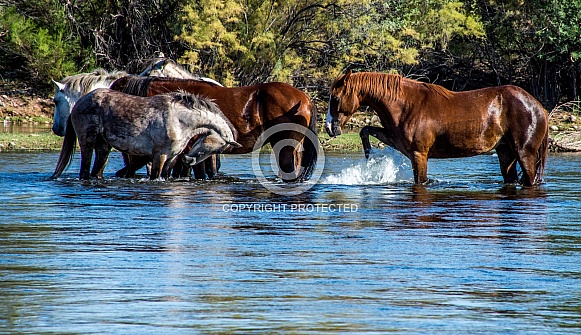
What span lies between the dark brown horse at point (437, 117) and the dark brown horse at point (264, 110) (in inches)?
20.3

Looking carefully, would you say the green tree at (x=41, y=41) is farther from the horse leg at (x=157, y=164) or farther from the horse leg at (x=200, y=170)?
the horse leg at (x=157, y=164)

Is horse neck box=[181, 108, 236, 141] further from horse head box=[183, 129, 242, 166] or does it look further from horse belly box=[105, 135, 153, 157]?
horse belly box=[105, 135, 153, 157]

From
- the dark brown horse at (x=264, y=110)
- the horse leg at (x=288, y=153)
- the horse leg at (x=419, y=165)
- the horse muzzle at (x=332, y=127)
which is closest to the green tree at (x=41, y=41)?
the dark brown horse at (x=264, y=110)

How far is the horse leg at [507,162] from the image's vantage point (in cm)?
1361

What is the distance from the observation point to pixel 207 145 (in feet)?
43.2

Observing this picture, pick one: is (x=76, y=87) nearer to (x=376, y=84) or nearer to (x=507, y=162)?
(x=376, y=84)

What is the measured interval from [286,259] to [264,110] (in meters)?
6.11

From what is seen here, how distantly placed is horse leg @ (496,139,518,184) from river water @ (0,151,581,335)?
0.54m

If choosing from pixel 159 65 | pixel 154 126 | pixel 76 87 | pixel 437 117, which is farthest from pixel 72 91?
pixel 437 117

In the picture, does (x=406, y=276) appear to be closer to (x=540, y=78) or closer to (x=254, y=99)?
(x=254, y=99)

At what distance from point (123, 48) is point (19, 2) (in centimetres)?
443

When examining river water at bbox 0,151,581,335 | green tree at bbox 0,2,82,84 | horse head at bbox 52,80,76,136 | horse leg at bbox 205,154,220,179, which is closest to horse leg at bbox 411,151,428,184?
river water at bbox 0,151,581,335

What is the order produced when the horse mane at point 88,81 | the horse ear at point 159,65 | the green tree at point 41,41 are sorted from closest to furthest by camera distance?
the horse mane at point 88,81, the horse ear at point 159,65, the green tree at point 41,41

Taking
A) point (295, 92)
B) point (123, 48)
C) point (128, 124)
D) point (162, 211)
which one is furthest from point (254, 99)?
point (123, 48)
